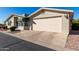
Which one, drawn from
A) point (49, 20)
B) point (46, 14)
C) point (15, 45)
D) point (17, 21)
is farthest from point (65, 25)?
point (15, 45)

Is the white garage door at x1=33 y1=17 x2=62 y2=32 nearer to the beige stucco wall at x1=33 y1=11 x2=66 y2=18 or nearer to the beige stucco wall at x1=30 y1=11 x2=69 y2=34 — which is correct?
the beige stucco wall at x1=30 y1=11 x2=69 y2=34

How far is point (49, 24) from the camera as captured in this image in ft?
25.0

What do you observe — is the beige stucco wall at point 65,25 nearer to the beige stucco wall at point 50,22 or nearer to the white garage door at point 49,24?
the beige stucco wall at point 50,22

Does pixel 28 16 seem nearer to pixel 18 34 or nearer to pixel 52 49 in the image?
pixel 18 34

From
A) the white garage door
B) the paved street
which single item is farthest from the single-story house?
the paved street

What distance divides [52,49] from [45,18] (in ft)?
6.18

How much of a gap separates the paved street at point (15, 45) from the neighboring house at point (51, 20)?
38.6 inches

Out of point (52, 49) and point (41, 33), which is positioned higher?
point (41, 33)

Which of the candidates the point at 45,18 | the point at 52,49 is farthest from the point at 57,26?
the point at 52,49

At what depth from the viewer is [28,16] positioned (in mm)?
7559

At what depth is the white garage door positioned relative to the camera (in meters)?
7.51

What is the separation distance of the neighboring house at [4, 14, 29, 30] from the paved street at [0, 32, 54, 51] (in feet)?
2.09

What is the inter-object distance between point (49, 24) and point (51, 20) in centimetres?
29
